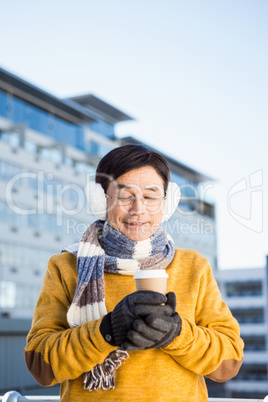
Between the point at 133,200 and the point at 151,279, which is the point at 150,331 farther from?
the point at 133,200

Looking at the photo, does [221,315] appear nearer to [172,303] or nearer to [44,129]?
[172,303]

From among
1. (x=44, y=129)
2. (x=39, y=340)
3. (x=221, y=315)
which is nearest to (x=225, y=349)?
(x=221, y=315)

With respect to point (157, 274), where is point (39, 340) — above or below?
below

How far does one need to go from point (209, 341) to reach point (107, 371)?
12.0 inches

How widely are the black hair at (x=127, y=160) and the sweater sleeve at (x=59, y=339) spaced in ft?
1.04

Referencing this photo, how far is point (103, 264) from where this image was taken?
1732mm

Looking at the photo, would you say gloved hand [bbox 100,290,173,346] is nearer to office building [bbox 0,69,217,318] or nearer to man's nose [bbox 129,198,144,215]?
man's nose [bbox 129,198,144,215]

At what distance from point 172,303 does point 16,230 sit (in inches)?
1429

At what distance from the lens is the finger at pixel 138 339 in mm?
1356

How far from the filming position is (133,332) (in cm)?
136

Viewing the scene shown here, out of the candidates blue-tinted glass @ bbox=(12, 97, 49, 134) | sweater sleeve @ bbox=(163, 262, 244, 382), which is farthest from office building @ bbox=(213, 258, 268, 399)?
sweater sleeve @ bbox=(163, 262, 244, 382)

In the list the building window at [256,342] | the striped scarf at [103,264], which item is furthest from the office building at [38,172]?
the building window at [256,342]

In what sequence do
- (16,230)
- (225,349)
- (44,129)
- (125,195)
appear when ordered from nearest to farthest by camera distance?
(225,349) < (125,195) < (16,230) < (44,129)

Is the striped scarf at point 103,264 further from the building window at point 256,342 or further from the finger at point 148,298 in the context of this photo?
the building window at point 256,342
